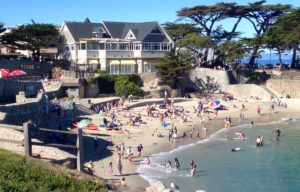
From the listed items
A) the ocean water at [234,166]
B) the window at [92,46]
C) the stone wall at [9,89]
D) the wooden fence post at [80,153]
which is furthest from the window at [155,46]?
the wooden fence post at [80,153]

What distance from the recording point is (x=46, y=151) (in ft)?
54.9

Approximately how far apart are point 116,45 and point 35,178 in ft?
169


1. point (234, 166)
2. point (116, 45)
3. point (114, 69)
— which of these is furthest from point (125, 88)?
point (234, 166)

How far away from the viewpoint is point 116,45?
63.3m

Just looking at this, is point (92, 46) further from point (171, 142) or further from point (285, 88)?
point (171, 142)

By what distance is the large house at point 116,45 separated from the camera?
62.0 metres

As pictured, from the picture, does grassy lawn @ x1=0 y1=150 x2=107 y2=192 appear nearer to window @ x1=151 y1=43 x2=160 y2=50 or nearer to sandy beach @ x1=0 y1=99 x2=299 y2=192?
sandy beach @ x1=0 y1=99 x2=299 y2=192

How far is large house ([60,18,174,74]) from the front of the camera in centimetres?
6203

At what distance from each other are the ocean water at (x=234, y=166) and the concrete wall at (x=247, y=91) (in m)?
20.1

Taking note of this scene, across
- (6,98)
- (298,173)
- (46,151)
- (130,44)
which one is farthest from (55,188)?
(130,44)

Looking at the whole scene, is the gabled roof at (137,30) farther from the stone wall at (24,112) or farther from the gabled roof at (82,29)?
the stone wall at (24,112)

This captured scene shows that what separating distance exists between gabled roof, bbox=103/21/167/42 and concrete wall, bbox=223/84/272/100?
11987 millimetres

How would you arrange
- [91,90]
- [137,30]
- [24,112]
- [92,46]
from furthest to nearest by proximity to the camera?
1. [137,30]
2. [92,46]
3. [91,90]
4. [24,112]


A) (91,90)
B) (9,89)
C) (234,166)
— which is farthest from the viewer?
(91,90)
